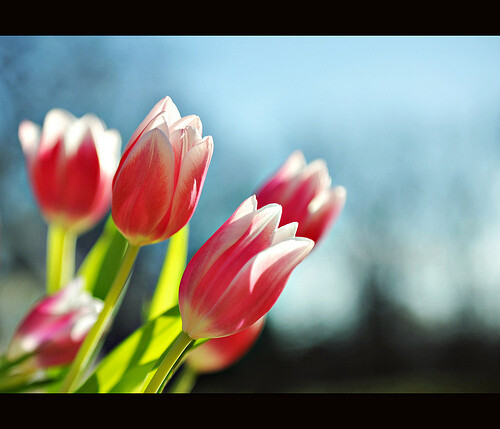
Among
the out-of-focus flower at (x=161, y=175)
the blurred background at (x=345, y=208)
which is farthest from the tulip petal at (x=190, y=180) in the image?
the blurred background at (x=345, y=208)

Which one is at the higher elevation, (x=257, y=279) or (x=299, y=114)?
(x=299, y=114)

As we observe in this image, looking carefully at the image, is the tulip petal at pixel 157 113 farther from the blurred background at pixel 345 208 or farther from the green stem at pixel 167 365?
the blurred background at pixel 345 208

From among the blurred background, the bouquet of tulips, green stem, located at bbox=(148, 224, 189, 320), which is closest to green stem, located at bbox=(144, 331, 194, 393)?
the bouquet of tulips

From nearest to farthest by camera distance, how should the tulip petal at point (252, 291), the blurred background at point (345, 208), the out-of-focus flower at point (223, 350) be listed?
the tulip petal at point (252, 291) → the out-of-focus flower at point (223, 350) → the blurred background at point (345, 208)

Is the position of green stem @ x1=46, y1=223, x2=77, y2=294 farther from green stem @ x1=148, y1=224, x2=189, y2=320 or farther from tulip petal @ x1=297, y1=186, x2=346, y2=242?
tulip petal @ x1=297, y1=186, x2=346, y2=242

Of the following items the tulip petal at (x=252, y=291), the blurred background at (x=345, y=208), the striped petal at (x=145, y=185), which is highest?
the blurred background at (x=345, y=208)
